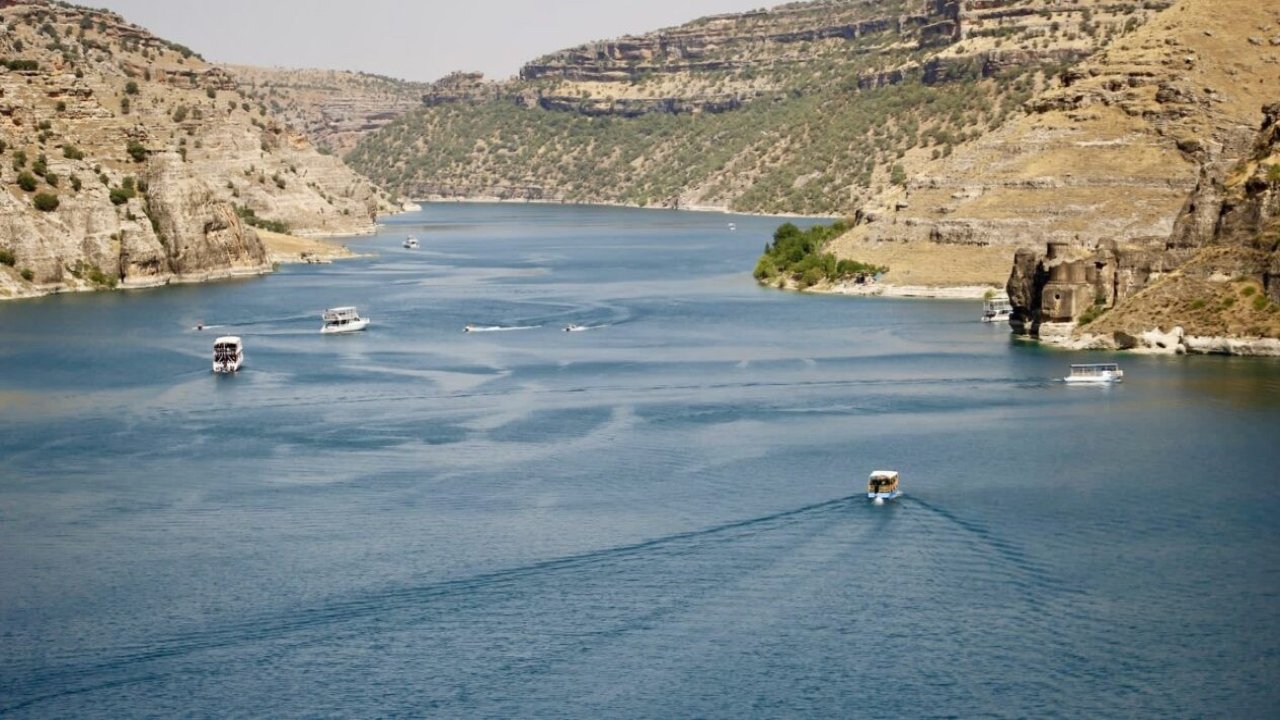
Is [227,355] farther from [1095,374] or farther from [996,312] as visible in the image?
[996,312]

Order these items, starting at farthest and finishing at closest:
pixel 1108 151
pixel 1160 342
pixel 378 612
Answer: pixel 1108 151
pixel 1160 342
pixel 378 612

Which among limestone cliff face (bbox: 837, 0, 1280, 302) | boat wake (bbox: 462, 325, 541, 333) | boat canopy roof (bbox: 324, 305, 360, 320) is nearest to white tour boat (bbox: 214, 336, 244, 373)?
boat canopy roof (bbox: 324, 305, 360, 320)

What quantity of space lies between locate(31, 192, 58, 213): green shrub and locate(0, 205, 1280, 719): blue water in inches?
1112

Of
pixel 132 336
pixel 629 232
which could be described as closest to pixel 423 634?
pixel 132 336

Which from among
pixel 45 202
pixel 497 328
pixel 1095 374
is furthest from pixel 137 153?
pixel 1095 374

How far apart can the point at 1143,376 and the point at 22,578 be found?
41.9 meters

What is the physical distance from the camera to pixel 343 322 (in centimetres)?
8700

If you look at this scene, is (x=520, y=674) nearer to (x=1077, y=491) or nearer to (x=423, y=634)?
(x=423, y=634)

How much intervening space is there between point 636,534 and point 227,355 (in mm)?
32718

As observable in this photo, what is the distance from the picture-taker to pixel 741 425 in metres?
59.0

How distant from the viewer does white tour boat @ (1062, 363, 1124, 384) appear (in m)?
66.3

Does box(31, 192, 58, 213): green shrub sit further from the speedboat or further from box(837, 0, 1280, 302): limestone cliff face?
box(837, 0, 1280, 302): limestone cliff face

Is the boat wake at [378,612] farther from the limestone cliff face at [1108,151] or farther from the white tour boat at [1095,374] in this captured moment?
the limestone cliff face at [1108,151]

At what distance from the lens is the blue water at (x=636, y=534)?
1384 inches
